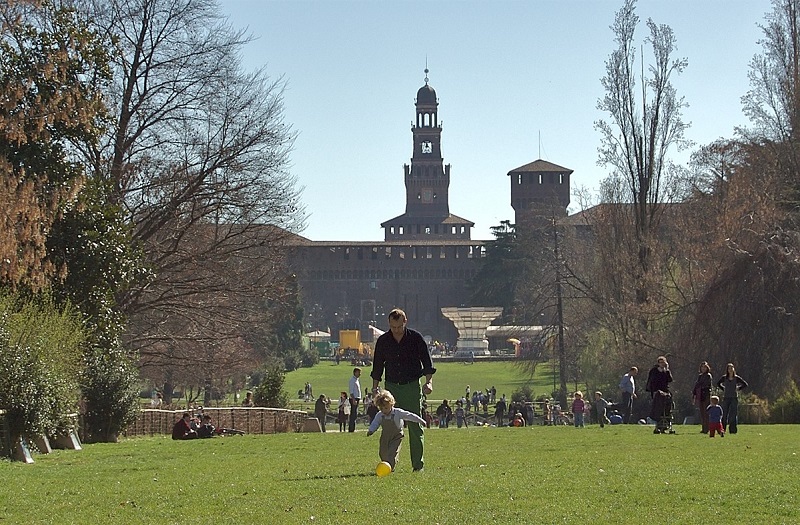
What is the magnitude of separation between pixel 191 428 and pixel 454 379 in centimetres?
4561

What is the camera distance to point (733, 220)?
3028 cm

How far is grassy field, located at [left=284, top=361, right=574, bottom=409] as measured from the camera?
60656mm

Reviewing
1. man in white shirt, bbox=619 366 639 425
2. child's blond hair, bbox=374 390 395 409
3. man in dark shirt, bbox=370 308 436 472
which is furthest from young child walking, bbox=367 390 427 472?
man in white shirt, bbox=619 366 639 425

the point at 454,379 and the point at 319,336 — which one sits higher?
the point at 319,336

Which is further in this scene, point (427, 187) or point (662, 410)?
point (427, 187)

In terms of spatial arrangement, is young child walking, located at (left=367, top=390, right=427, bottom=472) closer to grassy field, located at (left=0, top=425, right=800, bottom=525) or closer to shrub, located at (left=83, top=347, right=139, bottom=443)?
grassy field, located at (left=0, top=425, right=800, bottom=525)

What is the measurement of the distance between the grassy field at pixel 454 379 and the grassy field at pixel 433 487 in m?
37.6

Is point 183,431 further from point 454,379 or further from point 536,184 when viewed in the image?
point 536,184

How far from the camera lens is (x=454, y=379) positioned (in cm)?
6800

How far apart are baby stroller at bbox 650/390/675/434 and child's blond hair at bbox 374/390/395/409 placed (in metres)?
8.35

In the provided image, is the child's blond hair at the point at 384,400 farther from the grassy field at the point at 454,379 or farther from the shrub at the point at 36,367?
the grassy field at the point at 454,379

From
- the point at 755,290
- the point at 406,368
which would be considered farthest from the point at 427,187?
the point at 406,368

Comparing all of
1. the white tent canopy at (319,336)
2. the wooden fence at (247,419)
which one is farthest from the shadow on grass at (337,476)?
the white tent canopy at (319,336)

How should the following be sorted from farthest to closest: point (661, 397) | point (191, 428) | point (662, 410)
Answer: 1. point (191, 428)
2. point (661, 397)
3. point (662, 410)
